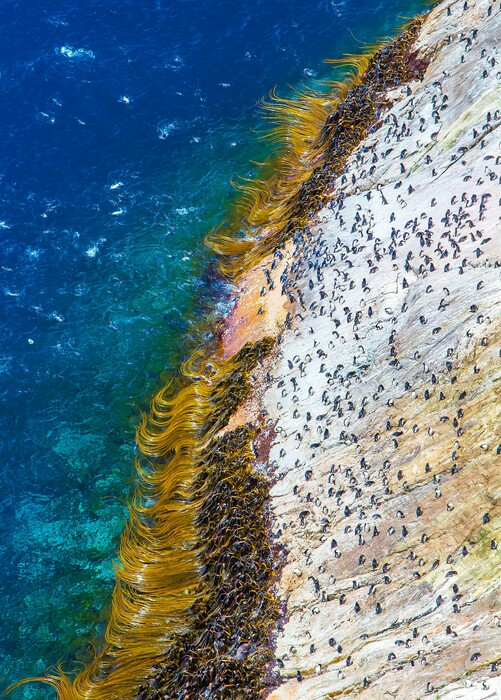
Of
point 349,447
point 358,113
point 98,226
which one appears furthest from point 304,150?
point 349,447

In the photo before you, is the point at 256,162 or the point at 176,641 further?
the point at 256,162

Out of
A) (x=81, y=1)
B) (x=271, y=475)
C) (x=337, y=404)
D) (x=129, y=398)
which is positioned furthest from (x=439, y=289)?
(x=81, y=1)

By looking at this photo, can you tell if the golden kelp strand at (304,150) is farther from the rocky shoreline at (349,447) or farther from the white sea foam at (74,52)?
the white sea foam at (74,52)

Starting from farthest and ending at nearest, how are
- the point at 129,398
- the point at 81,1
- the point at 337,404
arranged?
the point at 81,1 → the point at 129,398 → the point at 337,404

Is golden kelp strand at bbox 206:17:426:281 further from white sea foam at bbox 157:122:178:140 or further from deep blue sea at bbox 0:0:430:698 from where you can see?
white sea foam at bbox 157:122:178:140

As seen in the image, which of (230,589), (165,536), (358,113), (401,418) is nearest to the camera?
(401,418)

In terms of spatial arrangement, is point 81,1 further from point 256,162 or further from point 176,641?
point 176,641

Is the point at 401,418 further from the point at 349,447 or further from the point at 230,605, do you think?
the point at 230,605
